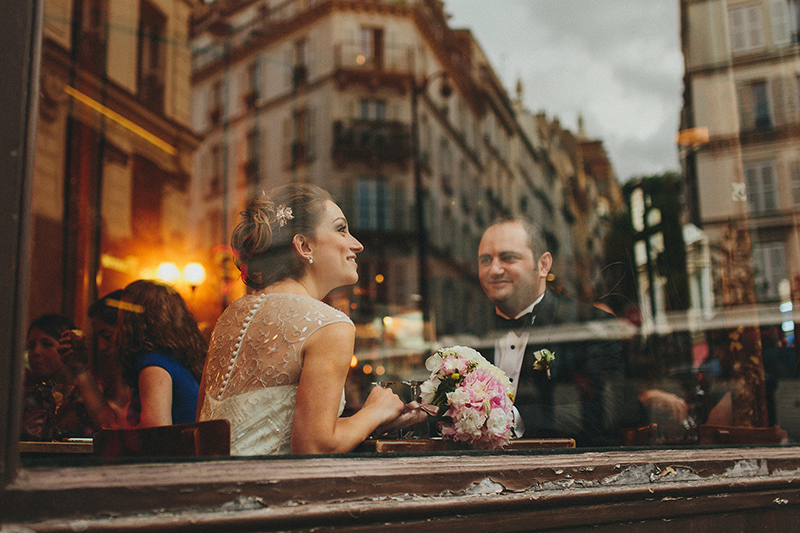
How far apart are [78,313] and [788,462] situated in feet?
22.4

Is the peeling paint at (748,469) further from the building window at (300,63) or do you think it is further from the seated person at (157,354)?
the building window at (300,63)

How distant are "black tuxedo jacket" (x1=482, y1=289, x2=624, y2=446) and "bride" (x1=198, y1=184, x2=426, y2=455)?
0.67 metres

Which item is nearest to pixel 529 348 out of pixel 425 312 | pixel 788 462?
pixel 788 462

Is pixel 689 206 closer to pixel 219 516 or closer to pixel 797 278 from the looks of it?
pixel 797 278

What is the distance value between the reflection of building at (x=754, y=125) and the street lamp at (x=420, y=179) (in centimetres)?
1065

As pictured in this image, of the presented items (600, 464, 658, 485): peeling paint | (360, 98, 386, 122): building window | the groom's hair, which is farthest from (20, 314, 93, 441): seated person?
(360, 98, 386, 122): building window

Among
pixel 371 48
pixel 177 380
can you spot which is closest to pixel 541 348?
pixel 177 380

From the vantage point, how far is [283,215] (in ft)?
6.59

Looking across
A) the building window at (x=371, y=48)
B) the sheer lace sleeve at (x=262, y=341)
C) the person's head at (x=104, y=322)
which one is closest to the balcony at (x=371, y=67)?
the building window at (x=371, y=48)

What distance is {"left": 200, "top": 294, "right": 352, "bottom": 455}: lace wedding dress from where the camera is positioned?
1.66 metres

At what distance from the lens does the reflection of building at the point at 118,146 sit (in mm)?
7336

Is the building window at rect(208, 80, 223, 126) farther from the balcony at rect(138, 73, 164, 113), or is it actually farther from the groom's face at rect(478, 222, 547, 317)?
the groom's face at rect(478, 222, 547, 317)

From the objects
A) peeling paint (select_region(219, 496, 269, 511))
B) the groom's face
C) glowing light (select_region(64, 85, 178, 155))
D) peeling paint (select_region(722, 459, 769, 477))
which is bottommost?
peeling paint (select_region(722, 459, 769, 477))

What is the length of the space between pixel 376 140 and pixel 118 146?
9630mm
